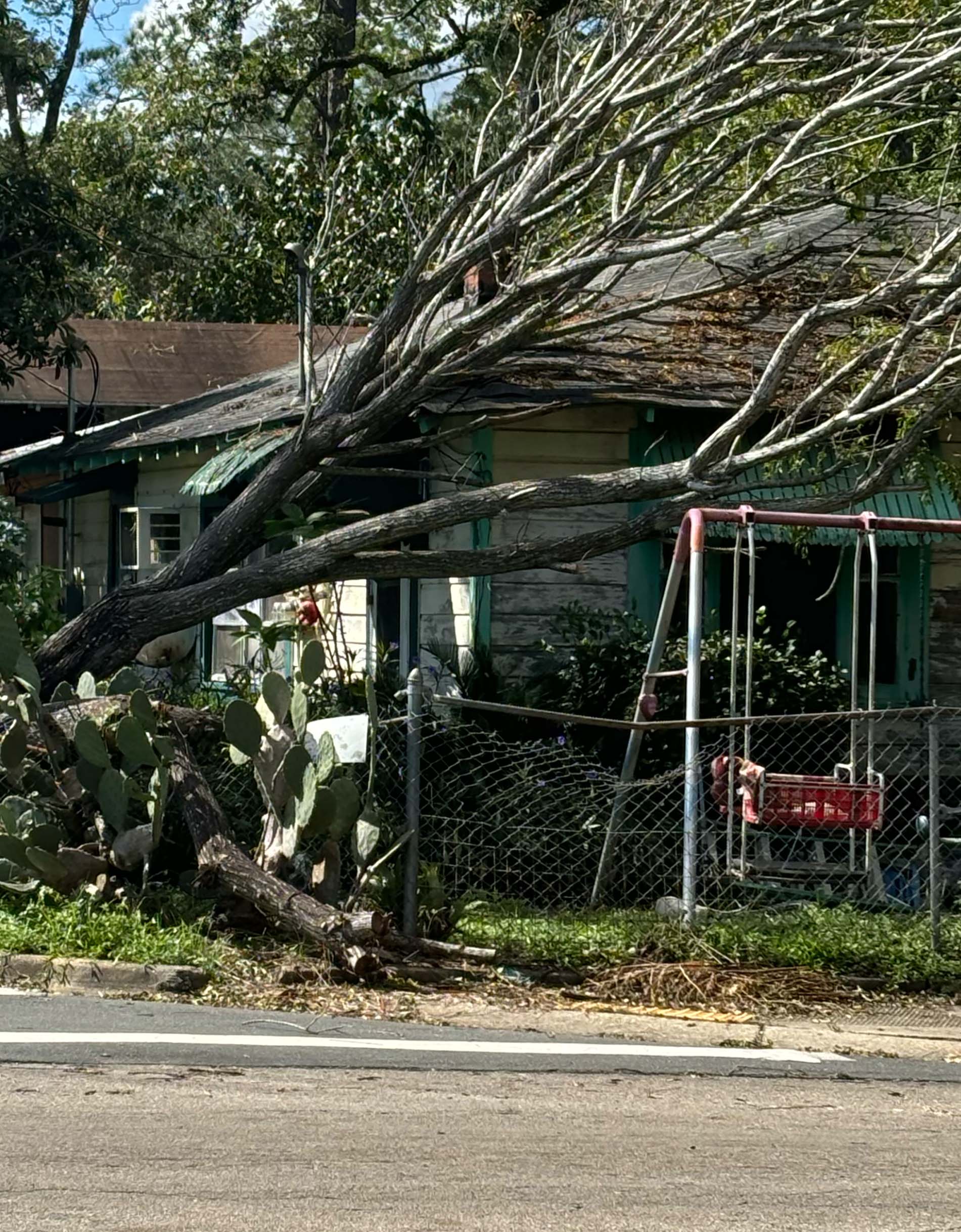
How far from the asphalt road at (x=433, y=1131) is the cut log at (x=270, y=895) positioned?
0.55 m

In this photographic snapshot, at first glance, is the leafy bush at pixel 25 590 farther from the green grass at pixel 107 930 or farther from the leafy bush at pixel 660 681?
the green grass at pixel 107 930

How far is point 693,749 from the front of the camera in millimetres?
7684

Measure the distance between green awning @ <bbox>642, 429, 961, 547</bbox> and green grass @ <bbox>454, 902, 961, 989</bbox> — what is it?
11.7ft

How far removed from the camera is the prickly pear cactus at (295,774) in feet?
23.6

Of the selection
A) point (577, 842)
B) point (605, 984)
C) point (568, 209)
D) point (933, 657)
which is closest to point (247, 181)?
point (568, 209)

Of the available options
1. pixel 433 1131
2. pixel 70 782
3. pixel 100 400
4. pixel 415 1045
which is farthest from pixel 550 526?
pixel 100 400

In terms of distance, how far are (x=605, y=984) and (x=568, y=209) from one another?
6.60 metres

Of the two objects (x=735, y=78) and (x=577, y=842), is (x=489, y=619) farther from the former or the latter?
(x=735, y=78)

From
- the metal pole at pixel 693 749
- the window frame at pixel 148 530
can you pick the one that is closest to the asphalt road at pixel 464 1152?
the metal pole at pixel 693 749

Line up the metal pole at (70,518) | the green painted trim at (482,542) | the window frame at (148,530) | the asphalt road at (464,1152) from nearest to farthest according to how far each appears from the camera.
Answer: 1. the asphalt road at (464,1152)
2. the green painted trim at (482,542)
3. the window frame at (148,530)
4. the metal pole at (70,518)

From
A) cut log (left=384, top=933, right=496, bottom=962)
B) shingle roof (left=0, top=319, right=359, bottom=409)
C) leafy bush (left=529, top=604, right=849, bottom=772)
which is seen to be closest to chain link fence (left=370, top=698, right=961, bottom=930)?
leafy bush (left=529, top=604, right=849, bottom=772)

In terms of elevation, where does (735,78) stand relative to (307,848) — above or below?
above

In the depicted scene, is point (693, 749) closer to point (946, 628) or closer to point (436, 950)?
point (436, 950)

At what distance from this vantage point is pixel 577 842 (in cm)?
910
